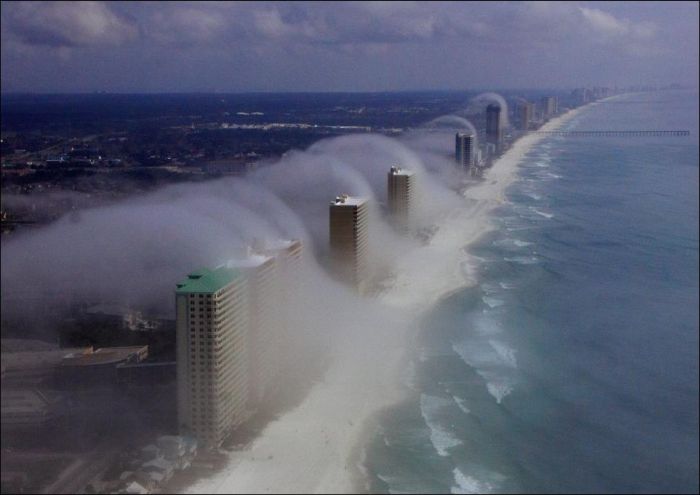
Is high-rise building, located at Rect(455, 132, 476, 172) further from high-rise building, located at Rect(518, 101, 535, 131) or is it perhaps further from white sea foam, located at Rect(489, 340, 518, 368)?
white sea foam, located at Rect(489, 340, 518, 368)

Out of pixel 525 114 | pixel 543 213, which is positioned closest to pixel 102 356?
pixel 543 213

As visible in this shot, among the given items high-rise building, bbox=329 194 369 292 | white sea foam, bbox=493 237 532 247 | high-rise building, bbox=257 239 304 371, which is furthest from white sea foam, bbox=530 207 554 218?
high-rise building, bbox=257 239 304 371

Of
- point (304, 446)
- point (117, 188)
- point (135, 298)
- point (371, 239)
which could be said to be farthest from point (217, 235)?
point (371, 239)

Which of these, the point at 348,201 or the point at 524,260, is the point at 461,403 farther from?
the point at 524,260

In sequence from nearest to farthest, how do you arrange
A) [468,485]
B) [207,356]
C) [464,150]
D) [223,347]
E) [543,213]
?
[468,485] < [207,356] < [223,347] < [543,213] < [464,150]

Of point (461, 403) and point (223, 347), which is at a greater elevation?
point (223, 347)

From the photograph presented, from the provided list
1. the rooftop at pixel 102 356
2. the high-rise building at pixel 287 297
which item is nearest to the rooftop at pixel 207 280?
the high-rise building at pixel 287 297

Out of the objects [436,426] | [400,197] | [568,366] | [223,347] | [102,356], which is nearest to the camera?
[223,347]

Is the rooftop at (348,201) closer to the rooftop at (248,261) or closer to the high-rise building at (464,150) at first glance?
the rooftop at (248,261)
